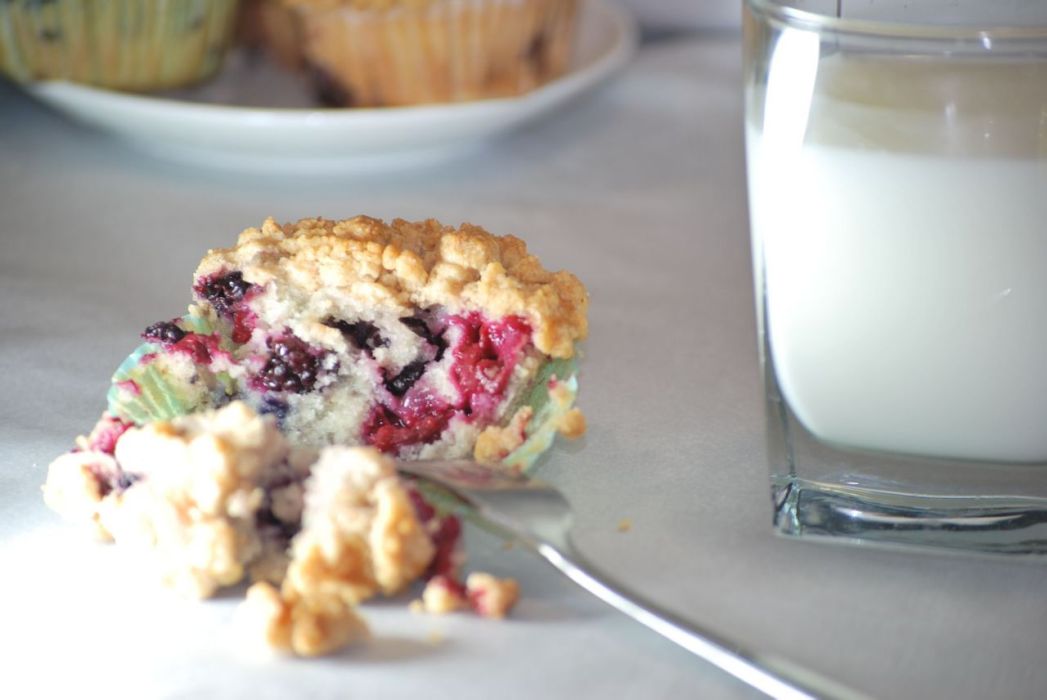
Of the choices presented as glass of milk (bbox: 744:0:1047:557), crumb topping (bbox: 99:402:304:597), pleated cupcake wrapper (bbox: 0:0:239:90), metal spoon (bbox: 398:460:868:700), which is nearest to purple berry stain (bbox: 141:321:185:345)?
crumb topping (bbox: 99:402:304:597)

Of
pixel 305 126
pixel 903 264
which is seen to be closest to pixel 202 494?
pixel 903 264

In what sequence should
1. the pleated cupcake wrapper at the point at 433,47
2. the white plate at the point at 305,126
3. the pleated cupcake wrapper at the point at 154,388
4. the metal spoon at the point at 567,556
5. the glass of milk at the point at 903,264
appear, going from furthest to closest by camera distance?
the pleated cupcake wrapper at the point at 433,47 < the white plate at the point at 305,126 < the pleated cupcake wrapper at the point at 154,388 < the glass of milk at the point at 903,264 < the metal spoon at the point at 567,556

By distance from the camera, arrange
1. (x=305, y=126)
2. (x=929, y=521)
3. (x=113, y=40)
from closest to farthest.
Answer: (x=929, y=521)
(x=305, y=126)
(x=113, y=40)

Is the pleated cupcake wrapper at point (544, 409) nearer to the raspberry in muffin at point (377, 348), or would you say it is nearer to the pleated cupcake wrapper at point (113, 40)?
the raspberry in muffin at point (377, 348)

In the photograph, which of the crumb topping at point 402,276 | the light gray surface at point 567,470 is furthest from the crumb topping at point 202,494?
the crumb topping at point 402,276

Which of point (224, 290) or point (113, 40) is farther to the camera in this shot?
point (113, 40)

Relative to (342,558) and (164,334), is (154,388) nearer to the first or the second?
(164,334)

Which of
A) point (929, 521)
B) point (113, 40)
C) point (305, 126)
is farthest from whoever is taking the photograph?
point (113, 40)
